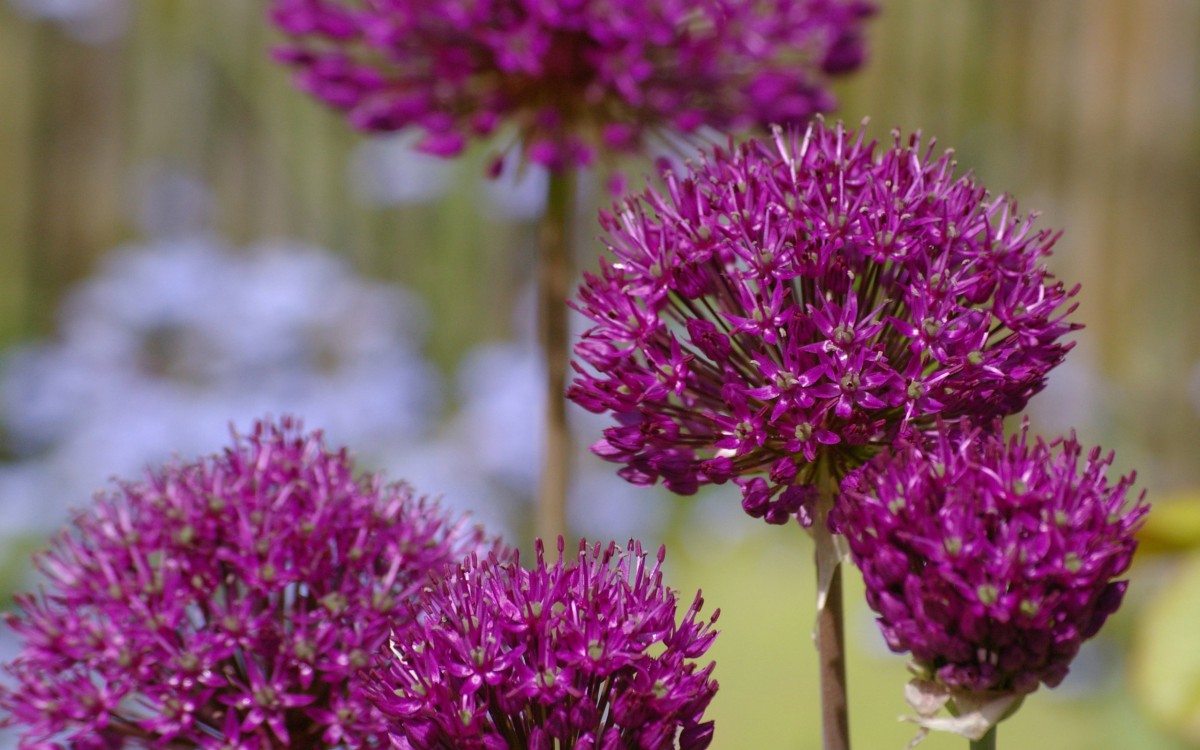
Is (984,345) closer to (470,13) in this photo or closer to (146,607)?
(146,607)

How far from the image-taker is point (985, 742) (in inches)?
39.3

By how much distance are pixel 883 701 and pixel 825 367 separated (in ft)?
5.08

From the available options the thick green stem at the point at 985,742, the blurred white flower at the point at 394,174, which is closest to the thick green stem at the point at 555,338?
the thick green stem at the point at 985,742

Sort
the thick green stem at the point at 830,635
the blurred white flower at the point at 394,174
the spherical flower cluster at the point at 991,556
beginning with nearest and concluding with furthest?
the spherical flower cluster at the point at 991,556 → the thick green stem at the point at 830,635 → the blurred white flower at the point at 394,174

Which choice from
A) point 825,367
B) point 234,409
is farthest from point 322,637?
point 234,409

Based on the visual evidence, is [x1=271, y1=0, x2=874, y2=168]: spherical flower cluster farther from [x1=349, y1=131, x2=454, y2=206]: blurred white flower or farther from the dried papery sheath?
[x1=349, y1=131, x2=454, y2=206]: blurred white flower

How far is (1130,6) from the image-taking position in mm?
5129

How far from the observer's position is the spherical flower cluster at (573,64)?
1884 mm

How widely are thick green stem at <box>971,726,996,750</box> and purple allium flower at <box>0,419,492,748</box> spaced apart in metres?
0.44

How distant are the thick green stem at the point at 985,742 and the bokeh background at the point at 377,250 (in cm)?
288

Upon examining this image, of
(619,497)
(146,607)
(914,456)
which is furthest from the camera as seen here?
(619,497)

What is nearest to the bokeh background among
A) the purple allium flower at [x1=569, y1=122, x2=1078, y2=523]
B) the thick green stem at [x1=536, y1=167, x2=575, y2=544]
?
the thick green stem at [x1=536, y1=167, x2=575, y2=544]

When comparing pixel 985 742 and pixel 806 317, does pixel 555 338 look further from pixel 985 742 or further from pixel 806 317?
pixel 985 742

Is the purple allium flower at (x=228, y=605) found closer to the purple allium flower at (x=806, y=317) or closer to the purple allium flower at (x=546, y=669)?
the purple allium flower at (x=546, y=669)
